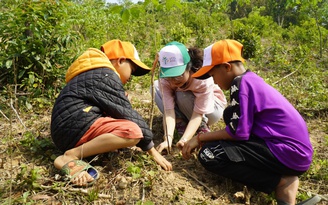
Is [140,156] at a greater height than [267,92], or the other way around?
[267,92]

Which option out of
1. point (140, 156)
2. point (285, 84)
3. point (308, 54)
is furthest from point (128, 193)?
point (308, 54)

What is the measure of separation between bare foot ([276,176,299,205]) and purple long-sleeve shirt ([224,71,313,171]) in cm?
9

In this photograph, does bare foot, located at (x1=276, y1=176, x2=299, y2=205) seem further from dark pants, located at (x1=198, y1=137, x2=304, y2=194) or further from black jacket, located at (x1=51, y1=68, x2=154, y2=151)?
black jacket, located at (x1=51, y1=68, x2=154, y2=151)

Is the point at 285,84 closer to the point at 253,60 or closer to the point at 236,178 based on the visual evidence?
the point at 253,60

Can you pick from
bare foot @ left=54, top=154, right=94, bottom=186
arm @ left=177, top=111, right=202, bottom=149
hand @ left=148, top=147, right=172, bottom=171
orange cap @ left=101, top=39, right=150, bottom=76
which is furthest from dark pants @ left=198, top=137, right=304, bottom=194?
orange cap @ left=101, top=39, right=150, bottom=76

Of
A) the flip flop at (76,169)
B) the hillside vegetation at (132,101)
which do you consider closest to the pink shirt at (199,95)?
the hillside vegetation at (132,101)

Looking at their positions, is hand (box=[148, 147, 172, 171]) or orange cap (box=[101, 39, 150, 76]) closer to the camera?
hand (box=[148, 147, 172, 171])

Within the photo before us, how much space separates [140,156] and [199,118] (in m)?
0.73

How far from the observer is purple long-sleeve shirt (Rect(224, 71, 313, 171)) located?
1912mm

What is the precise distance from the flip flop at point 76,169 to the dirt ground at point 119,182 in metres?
0.05

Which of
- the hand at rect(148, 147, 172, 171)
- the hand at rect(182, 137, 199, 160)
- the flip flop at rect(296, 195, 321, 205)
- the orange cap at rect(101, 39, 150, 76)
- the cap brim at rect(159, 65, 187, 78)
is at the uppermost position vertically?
the orange cap at rect(101, 39, 150, 76)

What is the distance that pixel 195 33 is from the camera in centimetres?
747

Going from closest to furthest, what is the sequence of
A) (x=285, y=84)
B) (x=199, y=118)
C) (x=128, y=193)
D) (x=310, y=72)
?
(x=128, y=193), (x=199, y=118), (x=285, y=84), (x=310, y=72)

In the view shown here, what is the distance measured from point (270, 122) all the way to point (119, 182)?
1.06 meters
